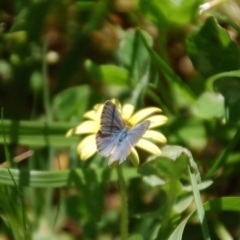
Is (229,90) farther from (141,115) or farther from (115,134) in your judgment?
(115,134)

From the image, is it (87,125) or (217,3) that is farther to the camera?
(217,3)

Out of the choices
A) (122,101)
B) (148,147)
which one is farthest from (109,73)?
(148,147)

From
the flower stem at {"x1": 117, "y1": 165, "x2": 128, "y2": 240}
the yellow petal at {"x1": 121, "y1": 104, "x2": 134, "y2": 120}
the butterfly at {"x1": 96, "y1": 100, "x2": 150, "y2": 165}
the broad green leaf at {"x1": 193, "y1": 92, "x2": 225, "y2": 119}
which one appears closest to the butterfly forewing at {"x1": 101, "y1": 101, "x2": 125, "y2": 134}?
the butterfly at {"x1": 96, "y1": 100, "x2": 150, "y2": 165}

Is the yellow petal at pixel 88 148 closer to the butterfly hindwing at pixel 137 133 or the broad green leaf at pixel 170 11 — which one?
the butterfly hindwing at pixel 137 133

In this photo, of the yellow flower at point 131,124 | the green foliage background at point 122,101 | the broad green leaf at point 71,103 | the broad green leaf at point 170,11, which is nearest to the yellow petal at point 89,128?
the yellow flower at point 131,124

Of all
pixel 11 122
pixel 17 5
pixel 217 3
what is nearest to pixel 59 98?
pixel 11 122

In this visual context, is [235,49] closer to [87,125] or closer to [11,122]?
[87,125]

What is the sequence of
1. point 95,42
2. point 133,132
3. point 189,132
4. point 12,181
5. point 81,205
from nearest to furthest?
point 133,132, point 12,181, point 81,205, point 189,132, point 95,42
